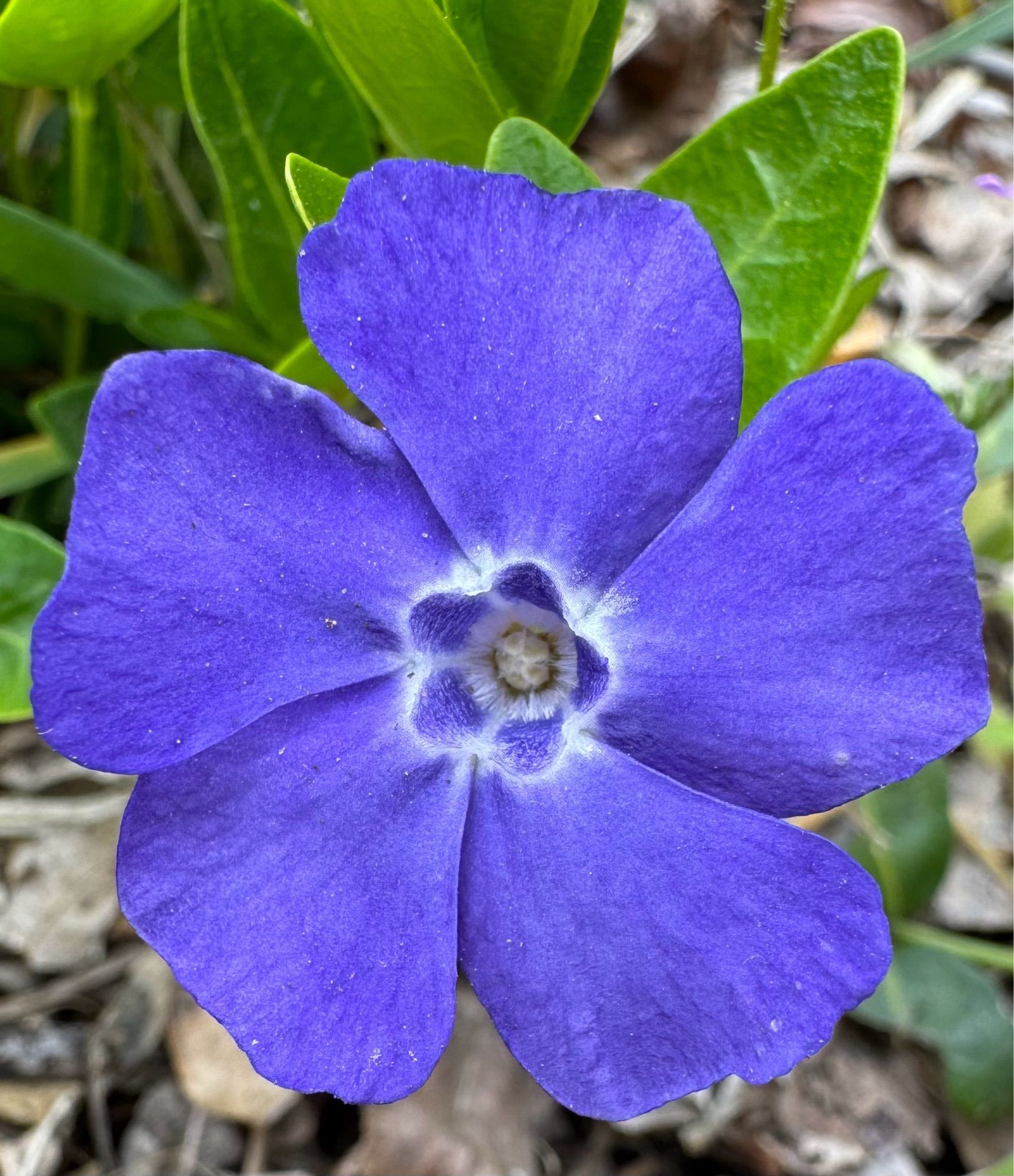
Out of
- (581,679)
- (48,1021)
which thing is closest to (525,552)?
(581,679)

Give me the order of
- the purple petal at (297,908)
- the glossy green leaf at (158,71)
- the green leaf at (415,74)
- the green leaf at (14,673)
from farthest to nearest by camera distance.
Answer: the glossy green leaf at (158,71) → the green leaf at (14,673) → the green leaf at (415,74) → the purple petal at (297,908)

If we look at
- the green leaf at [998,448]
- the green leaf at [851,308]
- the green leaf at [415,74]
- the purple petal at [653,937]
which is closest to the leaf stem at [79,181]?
the green leaf at [415,74]

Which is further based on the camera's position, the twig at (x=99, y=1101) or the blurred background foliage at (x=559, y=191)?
the twig at (x=99, y=1101)

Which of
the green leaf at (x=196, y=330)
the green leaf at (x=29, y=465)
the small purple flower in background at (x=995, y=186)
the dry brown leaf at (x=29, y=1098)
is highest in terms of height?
the small purple flower in background at (x=995, y=186)

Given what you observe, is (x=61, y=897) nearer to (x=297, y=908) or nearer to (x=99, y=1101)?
(x=99, y=1101)

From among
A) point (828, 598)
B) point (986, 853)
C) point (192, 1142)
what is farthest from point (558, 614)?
point (986, 853)

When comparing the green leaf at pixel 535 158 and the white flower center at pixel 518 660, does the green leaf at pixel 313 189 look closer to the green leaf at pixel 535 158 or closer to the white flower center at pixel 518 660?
the green leaf at pixel 535 158

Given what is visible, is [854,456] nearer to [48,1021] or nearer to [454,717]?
[454,717]
